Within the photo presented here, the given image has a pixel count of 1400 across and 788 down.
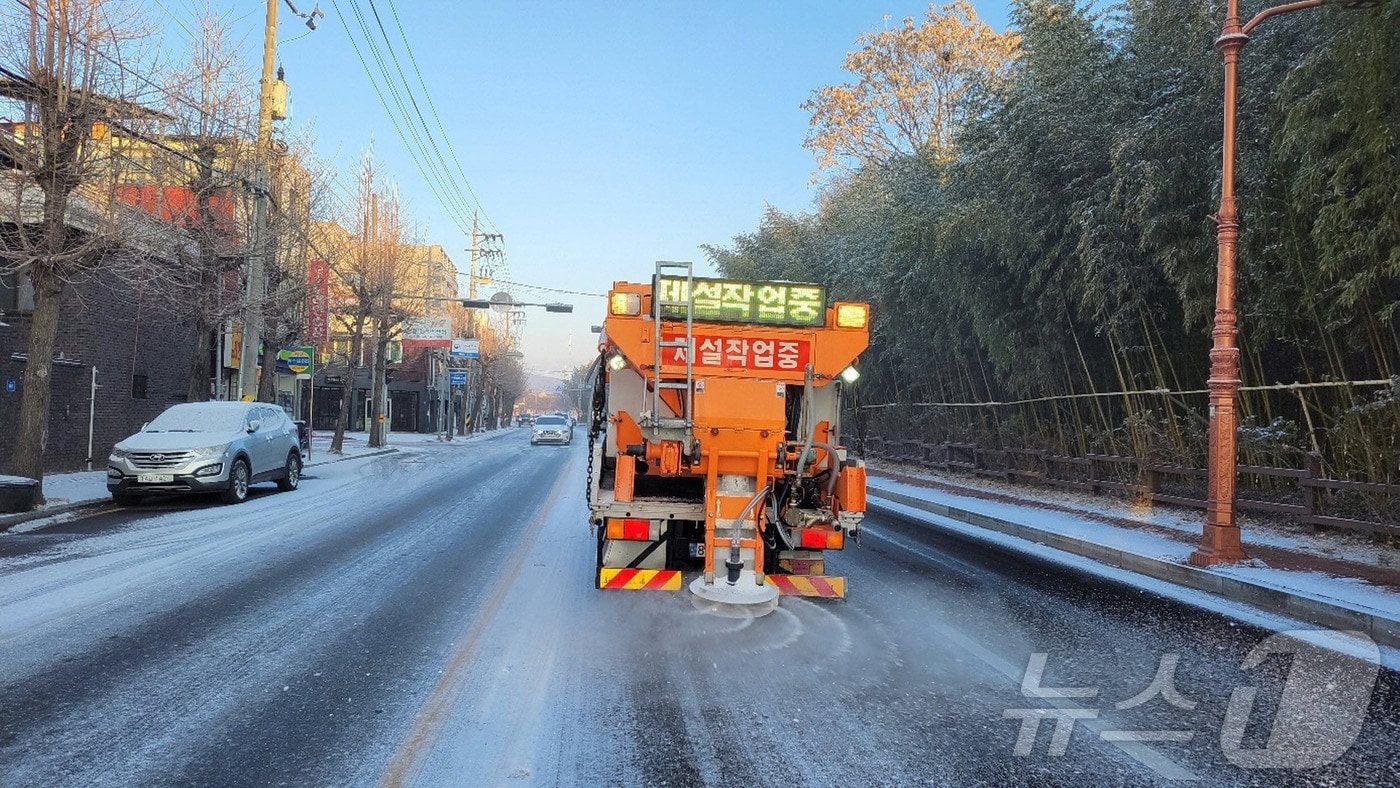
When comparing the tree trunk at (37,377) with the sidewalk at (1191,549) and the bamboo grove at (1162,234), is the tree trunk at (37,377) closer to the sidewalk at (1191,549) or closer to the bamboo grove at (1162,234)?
the bamboo grove at (1162,234)

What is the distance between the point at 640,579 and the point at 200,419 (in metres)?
11.6

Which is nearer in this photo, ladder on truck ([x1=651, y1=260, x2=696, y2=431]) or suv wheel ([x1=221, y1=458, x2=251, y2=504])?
ladder on truck ([x1=651, y1=260, x2=696, y2=431])

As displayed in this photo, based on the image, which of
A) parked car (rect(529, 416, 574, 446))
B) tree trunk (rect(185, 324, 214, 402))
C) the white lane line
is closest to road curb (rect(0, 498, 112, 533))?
tree trunk (rect(185, 324, 214, 402))

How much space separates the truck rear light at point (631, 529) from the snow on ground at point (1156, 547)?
Answer: 5.50 metres

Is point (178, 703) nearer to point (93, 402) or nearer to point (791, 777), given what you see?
point (791, 777)

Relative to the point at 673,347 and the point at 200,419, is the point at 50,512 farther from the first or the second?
the point at 673,347

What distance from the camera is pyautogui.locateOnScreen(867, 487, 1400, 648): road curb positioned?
21.6ft

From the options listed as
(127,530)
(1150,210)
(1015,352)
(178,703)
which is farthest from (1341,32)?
(127,530)

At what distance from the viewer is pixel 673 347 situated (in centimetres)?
662

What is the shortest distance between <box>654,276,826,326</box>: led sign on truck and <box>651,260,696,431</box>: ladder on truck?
0.5 inches

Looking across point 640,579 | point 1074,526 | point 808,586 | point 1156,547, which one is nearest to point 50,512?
point 640,579

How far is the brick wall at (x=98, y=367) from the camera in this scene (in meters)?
16.3

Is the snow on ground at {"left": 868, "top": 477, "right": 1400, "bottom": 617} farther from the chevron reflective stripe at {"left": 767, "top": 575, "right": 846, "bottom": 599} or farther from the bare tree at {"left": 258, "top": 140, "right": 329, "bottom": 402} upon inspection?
the bare tree at {"left": 258, "top": 140, "right": 329, "bottom": 402}

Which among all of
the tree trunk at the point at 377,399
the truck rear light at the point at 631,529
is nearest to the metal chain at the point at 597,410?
the truck rear light at the point at 631,529
